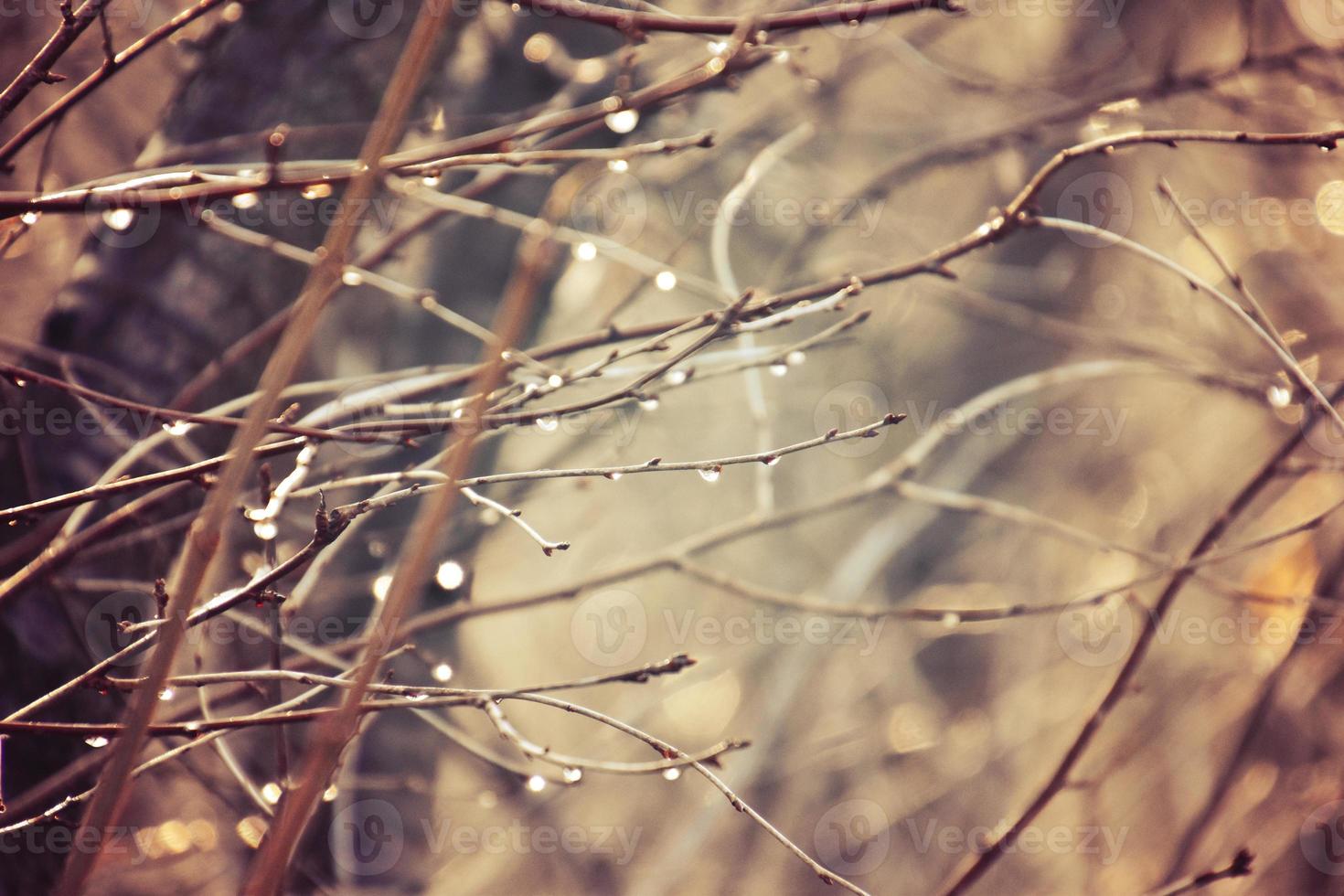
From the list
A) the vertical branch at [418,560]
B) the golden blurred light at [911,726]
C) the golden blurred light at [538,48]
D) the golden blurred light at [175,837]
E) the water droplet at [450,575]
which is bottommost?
the golden blurred light at [911,726]

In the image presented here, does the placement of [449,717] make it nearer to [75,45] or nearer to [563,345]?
[563,345]

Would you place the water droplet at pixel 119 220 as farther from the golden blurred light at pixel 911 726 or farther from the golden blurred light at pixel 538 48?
A: the golden blurred light at pixel 911 726

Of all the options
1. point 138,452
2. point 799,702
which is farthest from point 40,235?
point 799,702

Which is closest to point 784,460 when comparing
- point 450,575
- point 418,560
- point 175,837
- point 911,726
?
point 911,726

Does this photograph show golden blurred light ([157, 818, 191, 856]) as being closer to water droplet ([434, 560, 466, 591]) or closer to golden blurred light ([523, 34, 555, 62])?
water droplet ([434, 560, 466, 591])

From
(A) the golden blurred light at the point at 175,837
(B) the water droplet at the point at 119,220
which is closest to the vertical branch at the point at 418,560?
(B) the water droplet at the point at 119,220

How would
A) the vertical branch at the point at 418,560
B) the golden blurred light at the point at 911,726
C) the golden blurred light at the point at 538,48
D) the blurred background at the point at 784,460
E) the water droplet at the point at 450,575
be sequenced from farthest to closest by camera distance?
the golden blurred light at the point at 911,726 → the golden blurred light at the point at 538,48 → the blurred background at the point at 784,460 → the water droplet at the point at 450,575 → the vertical branch at the point at 418,560

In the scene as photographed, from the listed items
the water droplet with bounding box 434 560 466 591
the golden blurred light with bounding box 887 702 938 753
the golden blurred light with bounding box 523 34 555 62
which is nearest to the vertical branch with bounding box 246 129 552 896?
the water droplet with bounding box 434 560 466 591

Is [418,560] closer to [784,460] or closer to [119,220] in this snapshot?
[119,220]

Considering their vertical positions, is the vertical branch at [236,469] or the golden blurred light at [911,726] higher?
the vertical branch at [236,469]
